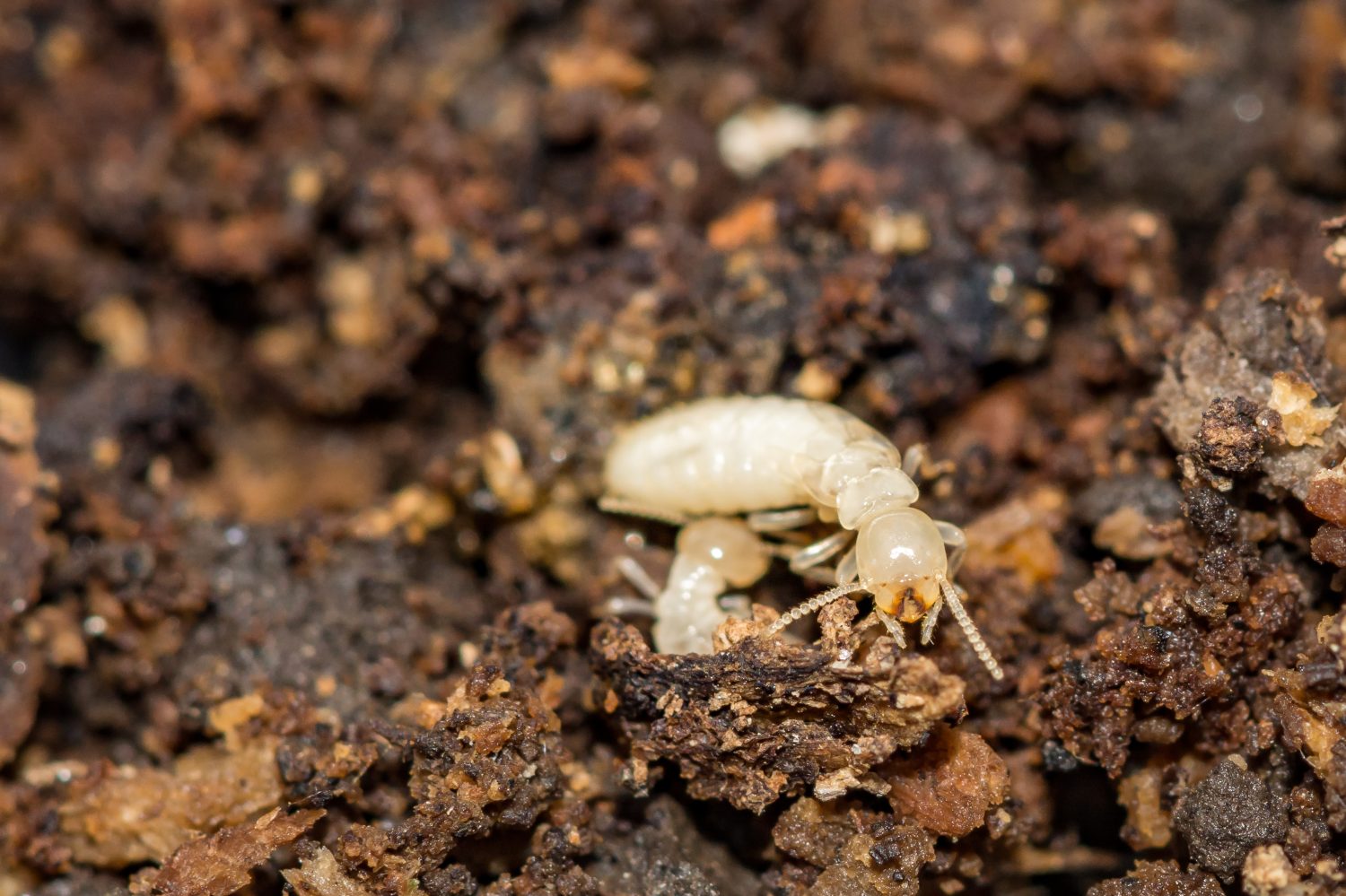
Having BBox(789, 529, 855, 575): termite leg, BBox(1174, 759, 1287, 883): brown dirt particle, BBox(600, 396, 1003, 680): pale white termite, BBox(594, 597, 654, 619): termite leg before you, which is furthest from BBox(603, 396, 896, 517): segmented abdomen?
BBox(1174, 759, 1287, 883): brown dirt particle

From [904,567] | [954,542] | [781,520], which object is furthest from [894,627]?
[781,520]

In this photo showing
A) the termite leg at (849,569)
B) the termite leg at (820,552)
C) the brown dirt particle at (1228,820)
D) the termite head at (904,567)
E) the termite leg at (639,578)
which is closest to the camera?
the brown dirt particle at (1228,820)

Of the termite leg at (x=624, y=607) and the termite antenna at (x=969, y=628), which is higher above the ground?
the termite antenna at (x=969, y=628)

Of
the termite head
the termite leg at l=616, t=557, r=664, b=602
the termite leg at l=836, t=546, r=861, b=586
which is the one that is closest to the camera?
the termite head

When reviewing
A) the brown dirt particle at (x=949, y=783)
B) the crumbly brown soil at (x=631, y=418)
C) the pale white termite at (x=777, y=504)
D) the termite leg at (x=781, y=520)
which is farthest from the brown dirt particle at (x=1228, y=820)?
the termite leg at (x=781, y=520)

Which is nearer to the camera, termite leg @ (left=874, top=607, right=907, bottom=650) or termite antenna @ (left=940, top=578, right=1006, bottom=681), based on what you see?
termite leg @ (left=874, top=607, right=907, bottom=650)

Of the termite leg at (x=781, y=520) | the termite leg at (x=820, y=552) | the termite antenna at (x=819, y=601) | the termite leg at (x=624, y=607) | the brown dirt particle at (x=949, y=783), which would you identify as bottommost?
the termite leg at (x=624, y=607)

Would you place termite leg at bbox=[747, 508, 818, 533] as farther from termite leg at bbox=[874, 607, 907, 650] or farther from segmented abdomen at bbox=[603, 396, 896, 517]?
termite leg at bbox=[874, 607, 907, 650]

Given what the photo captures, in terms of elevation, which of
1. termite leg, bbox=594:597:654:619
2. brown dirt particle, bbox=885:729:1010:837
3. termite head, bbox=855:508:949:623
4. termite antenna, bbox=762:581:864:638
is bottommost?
termite leg, bbox=594:597:654:619

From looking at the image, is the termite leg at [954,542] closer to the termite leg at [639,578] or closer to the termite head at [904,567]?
the termite head at [904,567]
